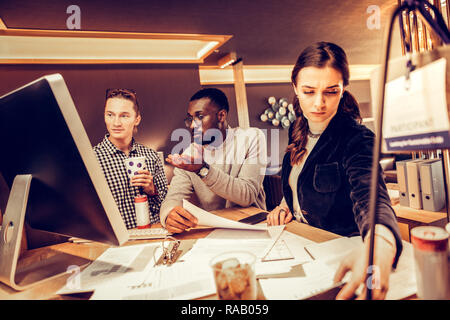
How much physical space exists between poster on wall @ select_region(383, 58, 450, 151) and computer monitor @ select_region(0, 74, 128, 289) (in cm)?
73

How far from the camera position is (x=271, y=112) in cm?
765

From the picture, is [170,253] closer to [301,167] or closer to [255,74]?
[301,167]

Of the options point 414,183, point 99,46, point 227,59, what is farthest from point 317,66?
point 227,59

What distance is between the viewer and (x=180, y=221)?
1.26 m

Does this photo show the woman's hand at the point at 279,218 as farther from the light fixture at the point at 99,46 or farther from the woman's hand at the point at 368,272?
the light fixture at the point at 99,46

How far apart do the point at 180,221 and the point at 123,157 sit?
1254 mm

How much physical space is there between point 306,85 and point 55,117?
3.46ft

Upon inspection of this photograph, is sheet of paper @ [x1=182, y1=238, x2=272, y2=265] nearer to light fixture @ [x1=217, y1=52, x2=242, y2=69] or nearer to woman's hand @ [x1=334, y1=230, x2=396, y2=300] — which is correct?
woman's hand @ [x1=334, y1=230, x2=396, y2=300]

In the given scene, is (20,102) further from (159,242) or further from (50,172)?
(159,242)

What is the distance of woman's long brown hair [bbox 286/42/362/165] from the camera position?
130 cm
